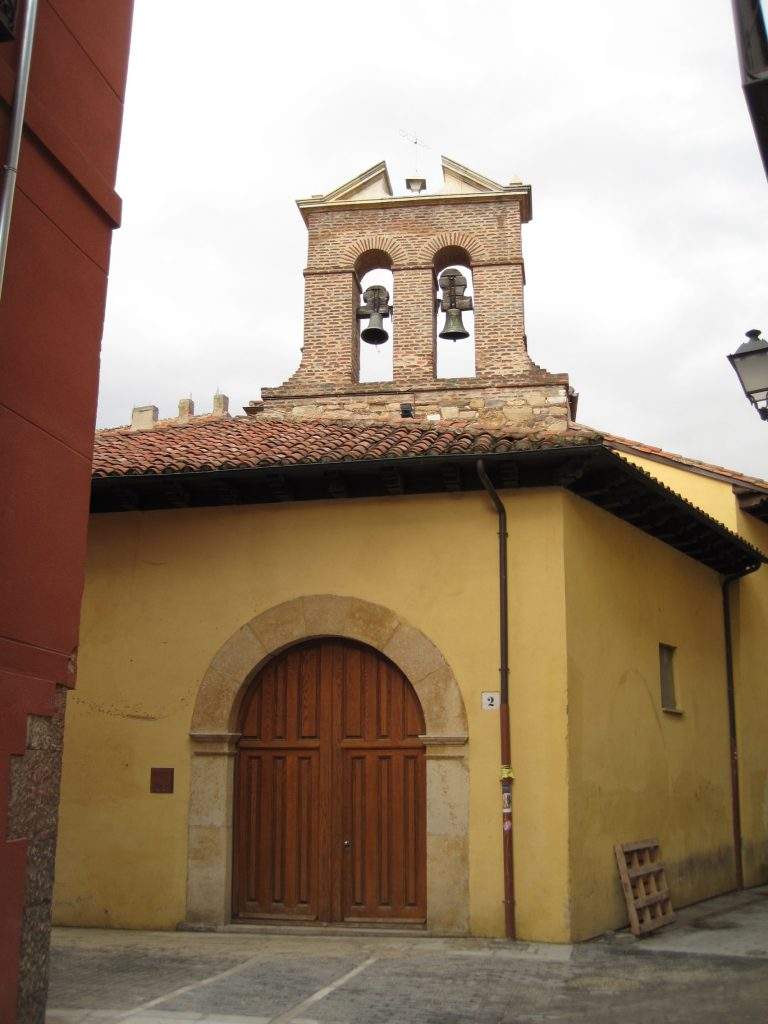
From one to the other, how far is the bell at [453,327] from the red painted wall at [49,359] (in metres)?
7.25

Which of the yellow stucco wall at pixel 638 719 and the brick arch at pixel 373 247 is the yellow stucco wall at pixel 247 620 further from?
the brick arch at pixel 373 247

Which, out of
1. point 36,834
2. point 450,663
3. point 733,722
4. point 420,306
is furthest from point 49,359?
point 733,722

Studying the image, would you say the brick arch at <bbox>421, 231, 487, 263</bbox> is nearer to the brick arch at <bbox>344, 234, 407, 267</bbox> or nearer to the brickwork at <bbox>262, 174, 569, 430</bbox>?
the brickwork at <bbox>262, 174, 569, 430</bbox>

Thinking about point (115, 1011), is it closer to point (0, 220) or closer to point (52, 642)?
point (52, 642)

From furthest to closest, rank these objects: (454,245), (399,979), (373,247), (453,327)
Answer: (373,247)
(454,245)
(453,327)
(399,979)

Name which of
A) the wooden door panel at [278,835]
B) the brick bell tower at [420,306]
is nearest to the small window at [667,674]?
the brick bell tower at [420,306]

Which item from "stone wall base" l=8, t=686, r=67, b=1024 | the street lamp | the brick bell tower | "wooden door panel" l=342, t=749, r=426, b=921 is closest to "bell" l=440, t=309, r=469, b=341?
the brick bell tower

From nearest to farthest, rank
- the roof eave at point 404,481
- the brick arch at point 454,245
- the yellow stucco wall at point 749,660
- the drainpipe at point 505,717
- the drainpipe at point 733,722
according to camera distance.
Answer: the drainpipe at point 505,717
the roof eave at point 404,481
the drainpipe at point 733,722
the yellow stucco wall at point 749,660
the brick arch at point 454,245

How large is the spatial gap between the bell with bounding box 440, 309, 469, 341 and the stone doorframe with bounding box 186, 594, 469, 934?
5.05 m

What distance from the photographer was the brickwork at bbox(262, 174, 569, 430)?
44.9 ft

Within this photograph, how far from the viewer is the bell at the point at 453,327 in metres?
13.6

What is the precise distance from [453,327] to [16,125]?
8527mm

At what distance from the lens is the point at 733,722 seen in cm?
1311

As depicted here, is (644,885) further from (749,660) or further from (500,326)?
(500,326)
